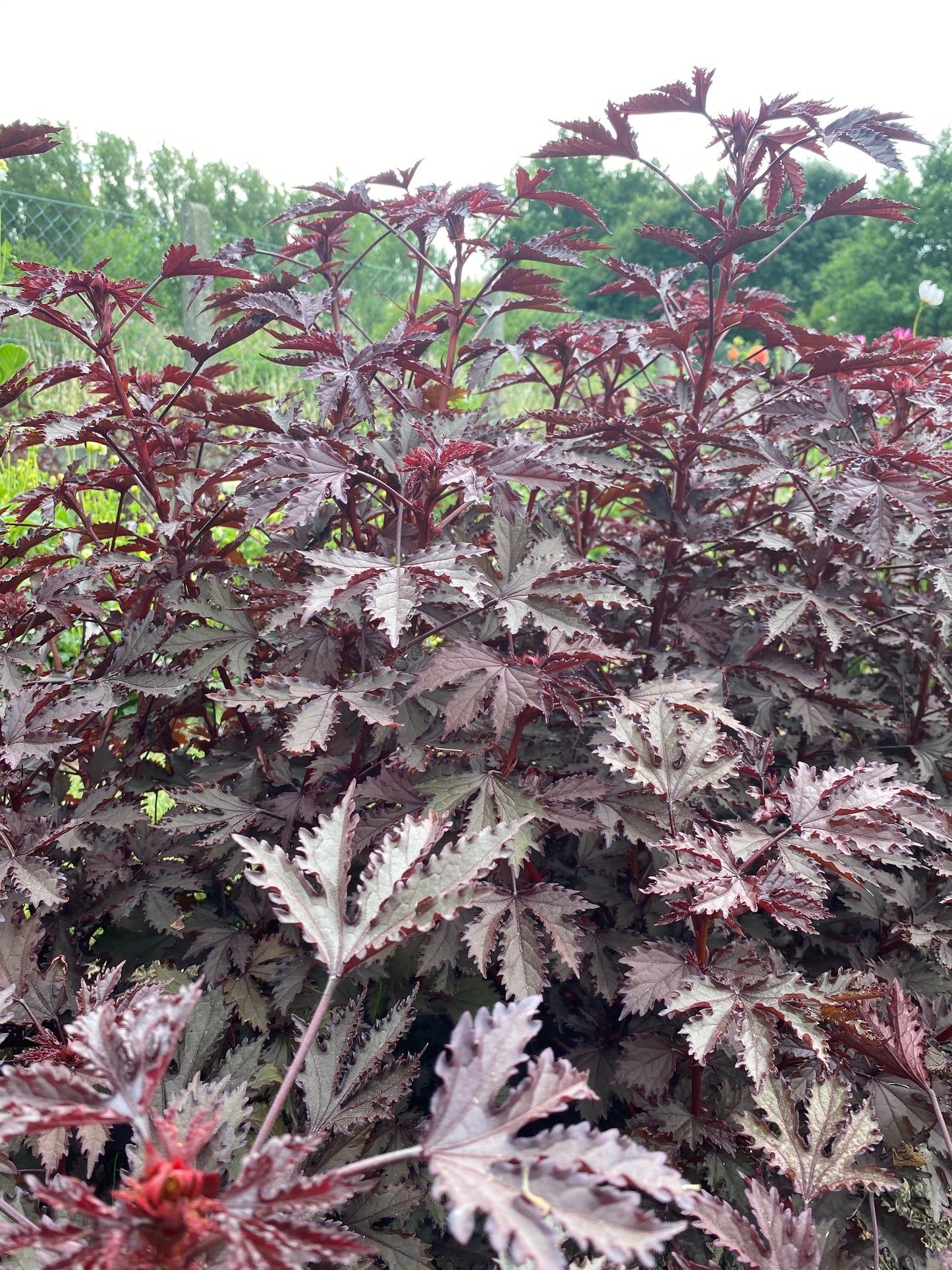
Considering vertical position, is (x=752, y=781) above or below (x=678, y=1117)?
above

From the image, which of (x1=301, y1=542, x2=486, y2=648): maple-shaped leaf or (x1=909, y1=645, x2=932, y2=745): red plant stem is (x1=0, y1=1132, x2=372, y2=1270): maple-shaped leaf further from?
(x1=909, y1=645, x2=932, y2=745): red plant stem

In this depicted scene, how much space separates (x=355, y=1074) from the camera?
1.00 m

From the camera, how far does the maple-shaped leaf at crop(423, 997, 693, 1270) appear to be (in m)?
0.54

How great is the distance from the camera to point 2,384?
159cm

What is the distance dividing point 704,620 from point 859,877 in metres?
0.62

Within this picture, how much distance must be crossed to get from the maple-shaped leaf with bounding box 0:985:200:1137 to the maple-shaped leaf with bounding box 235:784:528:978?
0.15 m

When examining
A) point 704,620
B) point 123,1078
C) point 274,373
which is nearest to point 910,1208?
point 704,620

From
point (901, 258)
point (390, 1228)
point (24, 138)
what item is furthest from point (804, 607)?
point (901, 258)

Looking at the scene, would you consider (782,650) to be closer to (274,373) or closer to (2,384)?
(2,384)

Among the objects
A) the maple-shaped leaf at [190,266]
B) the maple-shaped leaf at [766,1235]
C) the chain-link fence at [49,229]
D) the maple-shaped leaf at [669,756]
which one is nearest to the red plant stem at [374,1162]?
the maple-shaped leaf at [766,1235]

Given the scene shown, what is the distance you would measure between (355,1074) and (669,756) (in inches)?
22.7

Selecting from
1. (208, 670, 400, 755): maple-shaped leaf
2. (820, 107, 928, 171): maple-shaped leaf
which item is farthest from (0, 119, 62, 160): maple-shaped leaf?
(820, 107, 928, 171): maple-shaped leaf

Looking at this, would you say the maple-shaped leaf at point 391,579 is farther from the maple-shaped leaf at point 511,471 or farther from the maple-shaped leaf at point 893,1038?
the maple-shaped leaf at point 893,1038

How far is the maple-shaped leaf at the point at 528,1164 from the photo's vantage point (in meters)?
0.54
